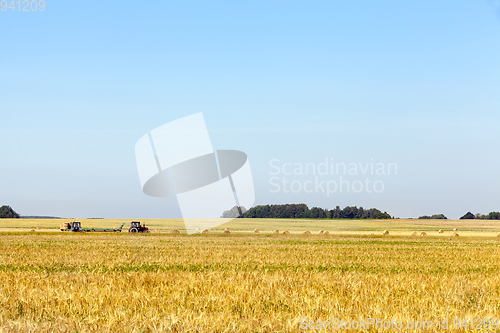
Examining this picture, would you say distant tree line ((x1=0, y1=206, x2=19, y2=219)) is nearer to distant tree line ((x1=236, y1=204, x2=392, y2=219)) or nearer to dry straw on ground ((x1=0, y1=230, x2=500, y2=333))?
distant tree line ((x1=236, y1=204, x2=392, y2=219))

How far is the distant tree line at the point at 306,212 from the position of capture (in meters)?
171

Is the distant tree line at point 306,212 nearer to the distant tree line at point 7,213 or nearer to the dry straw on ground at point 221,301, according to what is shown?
the distant tree line at point 7,213

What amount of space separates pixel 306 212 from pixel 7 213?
114406mm

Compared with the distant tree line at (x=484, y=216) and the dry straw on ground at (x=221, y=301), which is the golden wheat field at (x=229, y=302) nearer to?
the dry straw on ground at (x=221, y=301)

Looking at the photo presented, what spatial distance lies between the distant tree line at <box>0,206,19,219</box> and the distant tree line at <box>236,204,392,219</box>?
286 feet

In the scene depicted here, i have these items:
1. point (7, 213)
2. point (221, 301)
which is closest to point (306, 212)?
point (7, 213)

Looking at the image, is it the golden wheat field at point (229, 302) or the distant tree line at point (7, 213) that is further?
the distant tree line at point (7, 213)

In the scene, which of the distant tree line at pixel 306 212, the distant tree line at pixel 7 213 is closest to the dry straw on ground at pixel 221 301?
the distant tree line at pixel 306 212

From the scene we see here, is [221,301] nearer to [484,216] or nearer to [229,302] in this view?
[229,302]

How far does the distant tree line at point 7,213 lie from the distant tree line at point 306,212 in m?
87.1

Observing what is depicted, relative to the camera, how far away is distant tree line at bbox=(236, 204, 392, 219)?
171m

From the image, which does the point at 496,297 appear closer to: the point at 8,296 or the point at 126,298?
the point at 126,298

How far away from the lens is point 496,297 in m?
10.9

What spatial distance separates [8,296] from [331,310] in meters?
7.70
